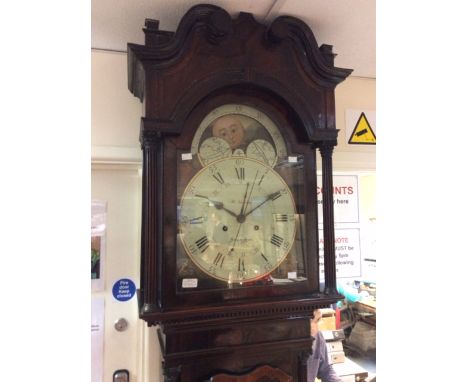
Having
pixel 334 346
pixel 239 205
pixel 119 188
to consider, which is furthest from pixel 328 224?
pixel 334 346

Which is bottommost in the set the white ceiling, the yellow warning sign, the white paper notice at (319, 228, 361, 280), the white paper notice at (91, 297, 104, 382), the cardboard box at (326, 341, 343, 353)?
the cardboard box at (326, 341, 343, 353)

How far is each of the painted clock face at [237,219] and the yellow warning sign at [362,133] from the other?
0.66m

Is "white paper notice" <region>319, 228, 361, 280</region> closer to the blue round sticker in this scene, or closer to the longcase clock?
the longcase clock

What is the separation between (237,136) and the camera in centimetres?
112

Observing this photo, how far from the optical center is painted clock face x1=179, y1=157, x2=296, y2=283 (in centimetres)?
106

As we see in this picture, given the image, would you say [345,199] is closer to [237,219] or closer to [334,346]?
[237,219]

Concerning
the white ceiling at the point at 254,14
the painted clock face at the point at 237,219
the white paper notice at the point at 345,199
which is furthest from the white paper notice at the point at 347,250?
the white ceiling at the point at 254,14

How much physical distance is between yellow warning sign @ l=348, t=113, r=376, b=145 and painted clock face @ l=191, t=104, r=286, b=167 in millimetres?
626

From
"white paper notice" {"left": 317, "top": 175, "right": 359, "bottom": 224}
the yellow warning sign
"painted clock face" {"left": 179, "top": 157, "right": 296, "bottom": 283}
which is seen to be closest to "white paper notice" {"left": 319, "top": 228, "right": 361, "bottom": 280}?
"white paper notice" {"left": 317, "top": 175, "right": 359, "bottom": 224}

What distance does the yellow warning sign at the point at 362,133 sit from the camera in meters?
1.61

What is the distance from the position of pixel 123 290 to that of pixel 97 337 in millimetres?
206

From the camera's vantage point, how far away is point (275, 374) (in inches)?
42.6
